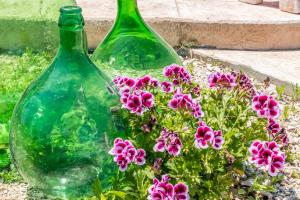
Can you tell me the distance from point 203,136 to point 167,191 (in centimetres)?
24

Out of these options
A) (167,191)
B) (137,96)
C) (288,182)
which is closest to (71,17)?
(137,96)

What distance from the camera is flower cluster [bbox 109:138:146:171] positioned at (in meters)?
2.15

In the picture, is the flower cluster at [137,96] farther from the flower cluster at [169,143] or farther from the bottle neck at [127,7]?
the bottle neck at [127,7]

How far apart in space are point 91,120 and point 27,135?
264mm

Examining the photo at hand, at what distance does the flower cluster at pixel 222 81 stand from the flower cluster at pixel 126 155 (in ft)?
1.57

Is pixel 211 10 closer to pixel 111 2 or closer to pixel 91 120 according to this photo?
pixel 111 2

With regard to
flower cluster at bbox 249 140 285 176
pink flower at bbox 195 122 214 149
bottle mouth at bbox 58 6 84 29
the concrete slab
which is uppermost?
bottle mouth at bbox 58 6 84 29

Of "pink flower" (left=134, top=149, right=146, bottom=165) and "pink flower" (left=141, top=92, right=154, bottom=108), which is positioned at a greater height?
"pink flower" (left=141, top=92, right=154, bottom=108)

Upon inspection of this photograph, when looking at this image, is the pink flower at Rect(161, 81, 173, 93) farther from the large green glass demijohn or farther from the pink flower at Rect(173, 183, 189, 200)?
the pink flower at Rect(173, 183, 189, 200)

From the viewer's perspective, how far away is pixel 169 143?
2.17 meters

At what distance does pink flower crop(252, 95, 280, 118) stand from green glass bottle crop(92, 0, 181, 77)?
851 millimetres

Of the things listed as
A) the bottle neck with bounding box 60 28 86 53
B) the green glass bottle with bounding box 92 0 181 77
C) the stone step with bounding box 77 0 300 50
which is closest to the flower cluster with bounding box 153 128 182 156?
the bottle neck with bounding box 60 28 86 53

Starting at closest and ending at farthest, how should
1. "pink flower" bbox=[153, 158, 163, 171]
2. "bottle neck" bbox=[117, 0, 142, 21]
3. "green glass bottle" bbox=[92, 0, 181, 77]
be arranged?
"pink flower" bbox=[153, 158, 163, 171]
"bottle neck" bbox=[117, 0, 142, 21]
"green glass bottle" bbox=[92, 0, 181, 77]

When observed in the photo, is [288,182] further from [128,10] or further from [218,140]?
[128,10]
